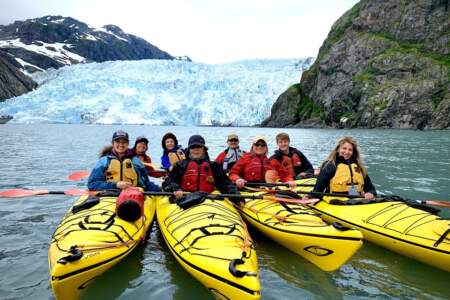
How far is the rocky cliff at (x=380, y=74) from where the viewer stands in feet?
135

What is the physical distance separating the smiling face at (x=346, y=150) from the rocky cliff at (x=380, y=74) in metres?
38.7

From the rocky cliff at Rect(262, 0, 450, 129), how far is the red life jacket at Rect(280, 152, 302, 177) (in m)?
37.0

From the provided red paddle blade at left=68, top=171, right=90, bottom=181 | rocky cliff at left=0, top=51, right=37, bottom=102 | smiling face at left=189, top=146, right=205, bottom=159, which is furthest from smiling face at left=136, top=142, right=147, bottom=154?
→ rocky cliff at left=0, top=51, right=37, bottom=102

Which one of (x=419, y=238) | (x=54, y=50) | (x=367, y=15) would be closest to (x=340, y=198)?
(x=419, y=238)

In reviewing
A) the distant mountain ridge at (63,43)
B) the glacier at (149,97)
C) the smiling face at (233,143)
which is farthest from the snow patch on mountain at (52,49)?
the smiling face at (233,143)

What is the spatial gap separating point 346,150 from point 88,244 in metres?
3.81

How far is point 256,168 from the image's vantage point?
656 cm

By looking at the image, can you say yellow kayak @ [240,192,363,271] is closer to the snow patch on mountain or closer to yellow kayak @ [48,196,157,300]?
yellow kayak @ [48,196,157,300]

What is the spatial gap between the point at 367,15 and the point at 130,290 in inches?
2242

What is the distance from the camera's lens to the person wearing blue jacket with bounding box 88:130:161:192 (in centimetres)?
539

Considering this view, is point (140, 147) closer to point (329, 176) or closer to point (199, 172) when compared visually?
point (199, 172)

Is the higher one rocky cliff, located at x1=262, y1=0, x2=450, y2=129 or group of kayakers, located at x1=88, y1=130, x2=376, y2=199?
rocky cliff, located at x1=262, y1=0, x2=450, y2=129

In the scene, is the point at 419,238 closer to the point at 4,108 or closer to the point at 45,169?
the point at 45,169

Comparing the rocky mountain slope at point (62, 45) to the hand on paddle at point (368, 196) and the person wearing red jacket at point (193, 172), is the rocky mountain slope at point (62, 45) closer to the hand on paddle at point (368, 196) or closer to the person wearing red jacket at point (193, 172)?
the person wearing red jacket at point (193, 172)
